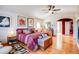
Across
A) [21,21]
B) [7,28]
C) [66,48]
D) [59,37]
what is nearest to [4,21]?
[7,28]

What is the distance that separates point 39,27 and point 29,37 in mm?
225

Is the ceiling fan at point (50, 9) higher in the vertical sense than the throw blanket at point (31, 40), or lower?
higher

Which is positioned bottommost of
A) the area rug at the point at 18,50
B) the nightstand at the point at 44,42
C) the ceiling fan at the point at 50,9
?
the area rug at the point at 18,50

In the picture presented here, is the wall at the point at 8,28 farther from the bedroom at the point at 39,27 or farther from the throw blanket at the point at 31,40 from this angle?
the throw blanket at the point at 31,40

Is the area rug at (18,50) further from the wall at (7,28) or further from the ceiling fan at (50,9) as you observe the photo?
the ceiling fan at (50,9)

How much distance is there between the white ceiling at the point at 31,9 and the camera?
5.57 feet

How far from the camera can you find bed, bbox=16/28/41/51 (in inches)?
67.4

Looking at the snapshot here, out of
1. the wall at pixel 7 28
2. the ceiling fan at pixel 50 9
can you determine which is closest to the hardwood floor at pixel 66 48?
A: the ceiling fan at pixel 50 9

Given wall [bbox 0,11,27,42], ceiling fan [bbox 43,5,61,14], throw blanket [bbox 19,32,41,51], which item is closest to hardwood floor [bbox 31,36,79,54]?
throw blanket [bbox 19,32,41,51]

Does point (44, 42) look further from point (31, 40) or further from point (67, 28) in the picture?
point (67, 28)

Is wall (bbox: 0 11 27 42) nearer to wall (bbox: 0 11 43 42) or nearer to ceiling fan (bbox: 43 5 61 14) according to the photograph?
wall (bbox: 0 11 43 42)

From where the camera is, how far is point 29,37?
5.60 ft
